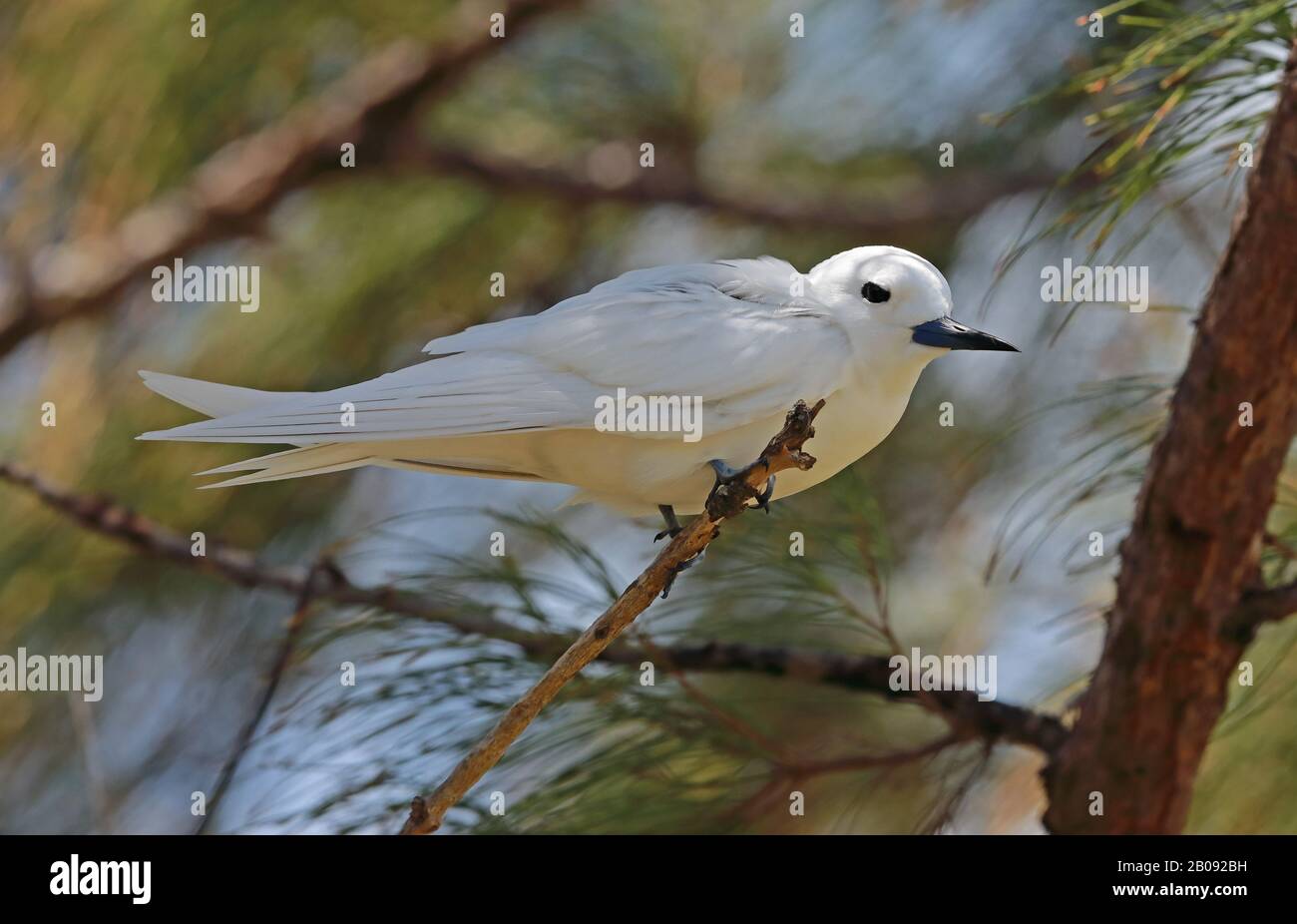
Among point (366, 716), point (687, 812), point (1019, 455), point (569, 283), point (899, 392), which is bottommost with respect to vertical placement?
point (687, 812)

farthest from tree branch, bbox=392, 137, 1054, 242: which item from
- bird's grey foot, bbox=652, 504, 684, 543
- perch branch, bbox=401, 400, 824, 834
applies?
perch branch, bbox=401, 400, 824, 834

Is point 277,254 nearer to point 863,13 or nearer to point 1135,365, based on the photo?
point 863,13

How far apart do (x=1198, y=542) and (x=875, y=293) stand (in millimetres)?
400

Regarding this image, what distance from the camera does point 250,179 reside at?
2.15 meters

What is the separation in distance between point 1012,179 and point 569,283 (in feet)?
2.49

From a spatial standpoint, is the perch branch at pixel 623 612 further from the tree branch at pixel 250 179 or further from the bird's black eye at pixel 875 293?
the tree branch at pixel 250 179

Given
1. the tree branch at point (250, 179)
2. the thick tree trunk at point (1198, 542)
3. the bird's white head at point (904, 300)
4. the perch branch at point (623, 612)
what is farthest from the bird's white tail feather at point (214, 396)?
the tree branch at point (250, 179)

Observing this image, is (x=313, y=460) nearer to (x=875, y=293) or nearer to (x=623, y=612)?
(x=623, y=612)

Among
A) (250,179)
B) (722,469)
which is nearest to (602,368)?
(722,469)

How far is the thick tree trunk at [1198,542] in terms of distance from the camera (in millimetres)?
1279

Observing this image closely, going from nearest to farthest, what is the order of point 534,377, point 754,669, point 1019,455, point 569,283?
point 534,377 < point 754,669 < point 1019,455 < point 569,283

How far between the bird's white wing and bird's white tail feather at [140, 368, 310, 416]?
2 centimetres

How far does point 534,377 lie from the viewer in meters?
1.30

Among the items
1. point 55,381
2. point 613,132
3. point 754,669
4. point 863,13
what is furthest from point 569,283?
point 754,669
